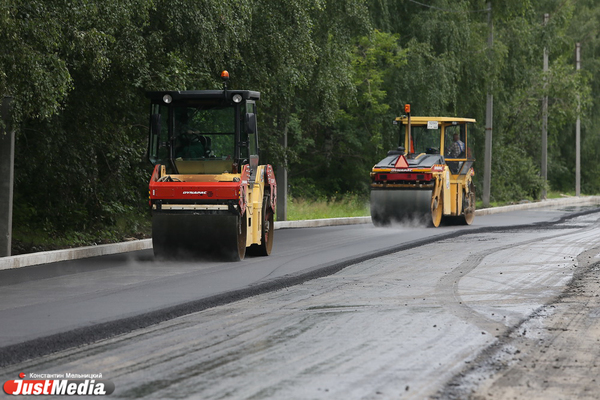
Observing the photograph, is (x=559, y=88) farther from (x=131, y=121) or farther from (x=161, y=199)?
(x=161, y=199)

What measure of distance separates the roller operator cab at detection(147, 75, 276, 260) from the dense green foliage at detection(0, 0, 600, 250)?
120cm

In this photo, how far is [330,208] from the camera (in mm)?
32969

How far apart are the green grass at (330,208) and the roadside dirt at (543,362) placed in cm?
1796

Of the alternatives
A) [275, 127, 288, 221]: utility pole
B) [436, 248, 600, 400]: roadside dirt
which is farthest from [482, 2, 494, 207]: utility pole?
[436, 248, 600, 400]: roadside dirt

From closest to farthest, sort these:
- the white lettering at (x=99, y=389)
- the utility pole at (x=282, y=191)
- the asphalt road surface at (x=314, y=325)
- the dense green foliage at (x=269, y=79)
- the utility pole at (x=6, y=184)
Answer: the white lettering at (x=99, y=389) → the asphalt road surface at (x=314, y=325) → the dense green foliage at (x=269, y=79) → the utility pole at (x=6, y=184) → the utility pole at (x=282, y=191)

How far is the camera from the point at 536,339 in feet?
26.8

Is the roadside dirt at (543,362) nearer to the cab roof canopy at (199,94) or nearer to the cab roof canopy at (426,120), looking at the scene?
the cab roof canopy at (199,94)

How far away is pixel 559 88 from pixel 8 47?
109 ft

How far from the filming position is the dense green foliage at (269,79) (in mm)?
13562

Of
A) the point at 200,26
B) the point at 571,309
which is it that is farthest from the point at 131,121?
the point at 571,309

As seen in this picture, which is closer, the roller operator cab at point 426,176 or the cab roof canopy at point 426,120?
the roller operator cab at point 426,176

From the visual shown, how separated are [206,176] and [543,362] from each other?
858 centimetres

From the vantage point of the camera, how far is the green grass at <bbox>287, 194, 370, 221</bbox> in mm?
29391

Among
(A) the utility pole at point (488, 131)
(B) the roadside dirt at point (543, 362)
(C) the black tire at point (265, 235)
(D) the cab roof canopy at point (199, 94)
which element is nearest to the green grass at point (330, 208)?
(A) the utility pole at point (488, 131)
